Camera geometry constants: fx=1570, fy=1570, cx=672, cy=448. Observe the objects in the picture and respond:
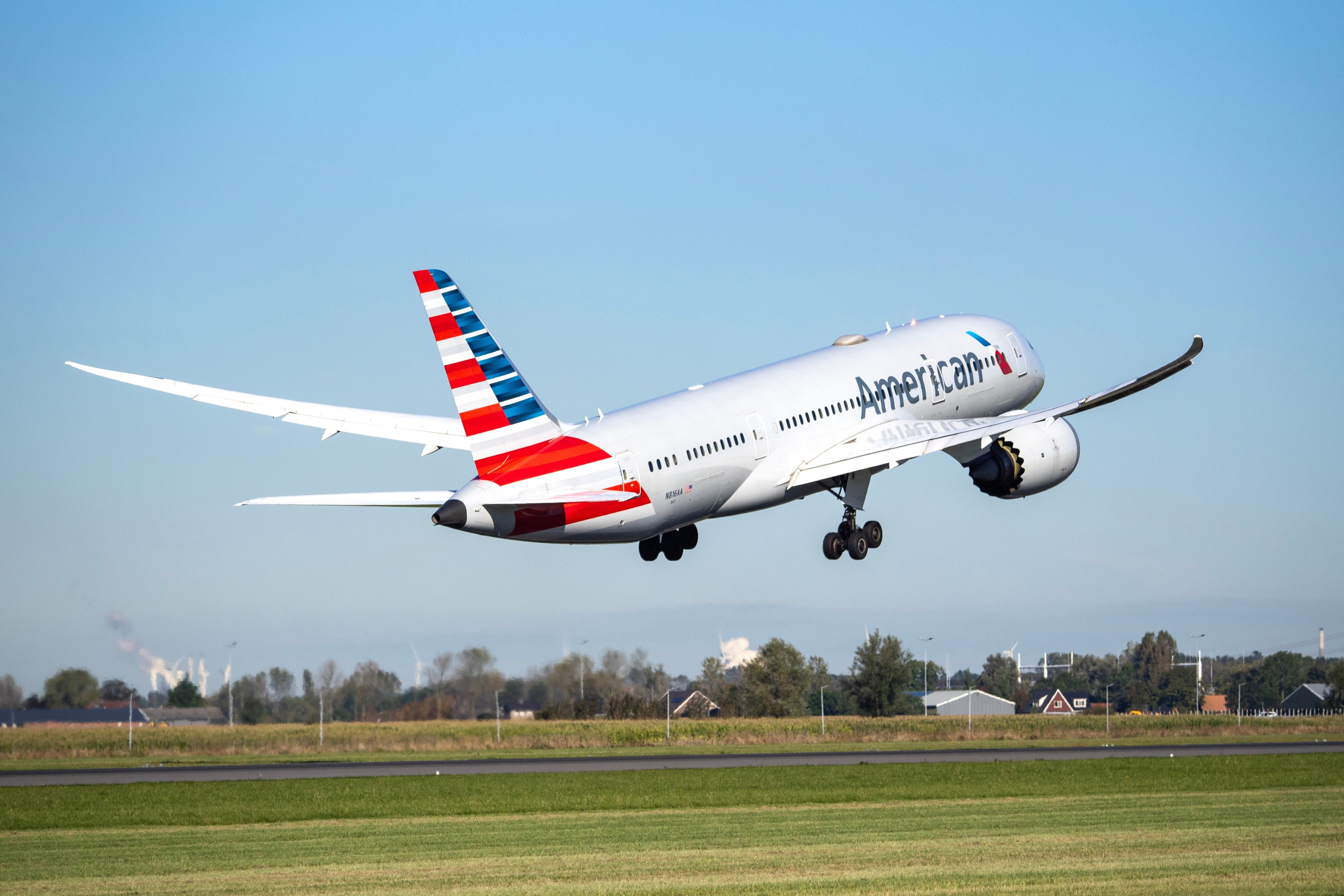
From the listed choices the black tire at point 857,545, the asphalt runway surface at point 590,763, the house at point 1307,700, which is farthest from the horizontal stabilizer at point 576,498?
the house at point 1307,700

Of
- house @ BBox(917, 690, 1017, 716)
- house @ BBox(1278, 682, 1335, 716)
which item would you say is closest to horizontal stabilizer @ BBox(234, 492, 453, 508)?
house @ BBox(917, 690, 1017, 716)

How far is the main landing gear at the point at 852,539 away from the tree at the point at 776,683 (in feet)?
238

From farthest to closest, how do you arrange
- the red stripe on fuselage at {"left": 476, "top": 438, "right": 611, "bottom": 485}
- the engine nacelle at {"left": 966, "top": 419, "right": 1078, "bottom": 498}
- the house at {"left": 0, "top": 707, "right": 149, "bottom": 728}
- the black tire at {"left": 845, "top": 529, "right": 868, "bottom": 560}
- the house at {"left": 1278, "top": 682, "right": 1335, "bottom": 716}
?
the house at {"left": 1278, "top": 682, "right": 1335, "bottom": 716} → the house at {"left": 0, "top": 707, "right": 149, "bottom": 728} → the engine nacelle at {"left": 966, "top": 419, "right": 1078, "bottom": 498} → the black tire at {"left": 845, "top": 529, "right": 868, "bottom": 560} → the red stripe on fuselage at {"left": 476, "top": 438, "right": 611, "bottom": 485}

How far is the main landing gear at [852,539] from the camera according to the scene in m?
47.7

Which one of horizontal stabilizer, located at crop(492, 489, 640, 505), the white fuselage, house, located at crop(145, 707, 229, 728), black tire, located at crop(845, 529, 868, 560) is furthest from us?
house, located at crop(145, 707, 229, 728)

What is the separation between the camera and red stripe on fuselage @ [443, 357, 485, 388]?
38.2 m

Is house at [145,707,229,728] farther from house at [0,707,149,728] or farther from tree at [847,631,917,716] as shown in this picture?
tree at [847,631,917,716]

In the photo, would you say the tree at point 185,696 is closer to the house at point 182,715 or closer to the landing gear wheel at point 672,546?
the house at point 182,715

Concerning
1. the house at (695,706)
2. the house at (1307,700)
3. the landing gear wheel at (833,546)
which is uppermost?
the landing gear wheel at (833,546)

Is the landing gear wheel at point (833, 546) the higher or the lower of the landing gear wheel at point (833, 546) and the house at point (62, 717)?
the higher

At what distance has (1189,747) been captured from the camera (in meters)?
75.3

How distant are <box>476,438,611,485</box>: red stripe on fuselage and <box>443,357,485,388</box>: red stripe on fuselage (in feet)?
3.11

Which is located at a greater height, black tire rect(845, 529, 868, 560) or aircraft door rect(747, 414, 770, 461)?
aircraft door rect(747, 414, 770, 461)

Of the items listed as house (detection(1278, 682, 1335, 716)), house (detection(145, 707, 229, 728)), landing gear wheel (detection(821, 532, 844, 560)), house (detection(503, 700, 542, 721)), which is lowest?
house (detection(1278, 682, 1335, 716))
